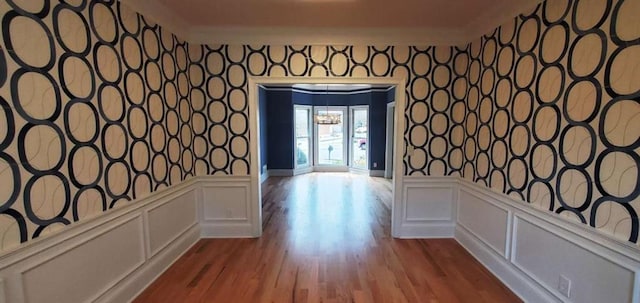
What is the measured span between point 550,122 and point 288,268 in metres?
A: 2.57

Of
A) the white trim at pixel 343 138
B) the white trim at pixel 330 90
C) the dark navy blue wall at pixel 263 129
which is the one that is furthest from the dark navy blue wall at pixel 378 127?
the dark navy blue wall at pixel 263 129

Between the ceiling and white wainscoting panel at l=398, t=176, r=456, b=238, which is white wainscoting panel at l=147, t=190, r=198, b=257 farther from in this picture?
white wainscoting panel at l=398, t=176, r=456, b=238

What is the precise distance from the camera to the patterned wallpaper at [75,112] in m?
1.50

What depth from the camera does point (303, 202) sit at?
18.0 feet

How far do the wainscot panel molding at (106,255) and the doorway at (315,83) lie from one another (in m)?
0.77

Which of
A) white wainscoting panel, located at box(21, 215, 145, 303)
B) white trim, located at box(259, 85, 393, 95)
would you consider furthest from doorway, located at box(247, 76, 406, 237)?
white trim, located at box(259, 85, 393, 95)

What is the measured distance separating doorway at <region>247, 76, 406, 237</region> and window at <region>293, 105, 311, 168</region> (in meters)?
4.79

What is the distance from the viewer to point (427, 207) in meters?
3.72

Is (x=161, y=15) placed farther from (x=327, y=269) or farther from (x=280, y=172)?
(x=280, y=172)

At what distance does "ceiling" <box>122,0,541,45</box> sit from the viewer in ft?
8.82

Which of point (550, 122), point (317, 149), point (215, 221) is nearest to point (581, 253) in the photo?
point (550, 122)

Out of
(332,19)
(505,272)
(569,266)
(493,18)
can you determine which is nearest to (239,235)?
(332,19)

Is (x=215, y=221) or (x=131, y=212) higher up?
(x=131, y=212)

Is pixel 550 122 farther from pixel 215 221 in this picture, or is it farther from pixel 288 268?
pixel 215 221
